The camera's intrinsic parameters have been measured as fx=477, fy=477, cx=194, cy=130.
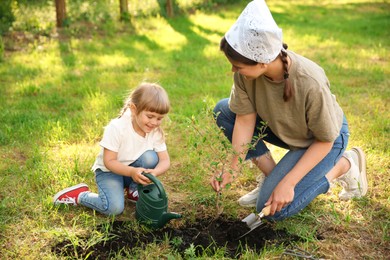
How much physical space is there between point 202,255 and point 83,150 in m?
1.72

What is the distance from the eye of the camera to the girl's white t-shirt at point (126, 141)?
296 centimetres

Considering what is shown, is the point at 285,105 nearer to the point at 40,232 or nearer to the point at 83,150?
the point at 40,232

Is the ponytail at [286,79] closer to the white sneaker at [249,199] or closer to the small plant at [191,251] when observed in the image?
the white sneaker at [249,199]

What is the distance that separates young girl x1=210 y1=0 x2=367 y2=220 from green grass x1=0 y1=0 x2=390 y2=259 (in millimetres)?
244

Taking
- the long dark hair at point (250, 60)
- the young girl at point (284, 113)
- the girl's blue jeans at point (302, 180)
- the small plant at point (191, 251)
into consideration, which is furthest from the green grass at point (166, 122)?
the long dark hair at point (250, 60)

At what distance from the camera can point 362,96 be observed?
5.29 metres

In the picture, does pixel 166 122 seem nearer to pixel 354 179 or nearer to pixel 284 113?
pixel 284 113

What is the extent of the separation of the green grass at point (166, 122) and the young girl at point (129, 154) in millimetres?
106

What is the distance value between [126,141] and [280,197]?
3.40 feet

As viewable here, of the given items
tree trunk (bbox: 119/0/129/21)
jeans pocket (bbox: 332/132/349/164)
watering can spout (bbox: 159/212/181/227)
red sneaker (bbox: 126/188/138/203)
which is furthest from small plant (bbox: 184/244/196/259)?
tree trunk (bbox: 119/0/129/21)

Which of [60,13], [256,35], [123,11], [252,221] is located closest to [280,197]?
[252,221]

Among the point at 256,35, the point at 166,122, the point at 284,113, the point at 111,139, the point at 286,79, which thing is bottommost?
the point at 166,122

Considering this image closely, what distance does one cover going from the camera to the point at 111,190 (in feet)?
9.77

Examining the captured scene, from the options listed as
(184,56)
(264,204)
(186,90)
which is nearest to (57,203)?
(264,204)
